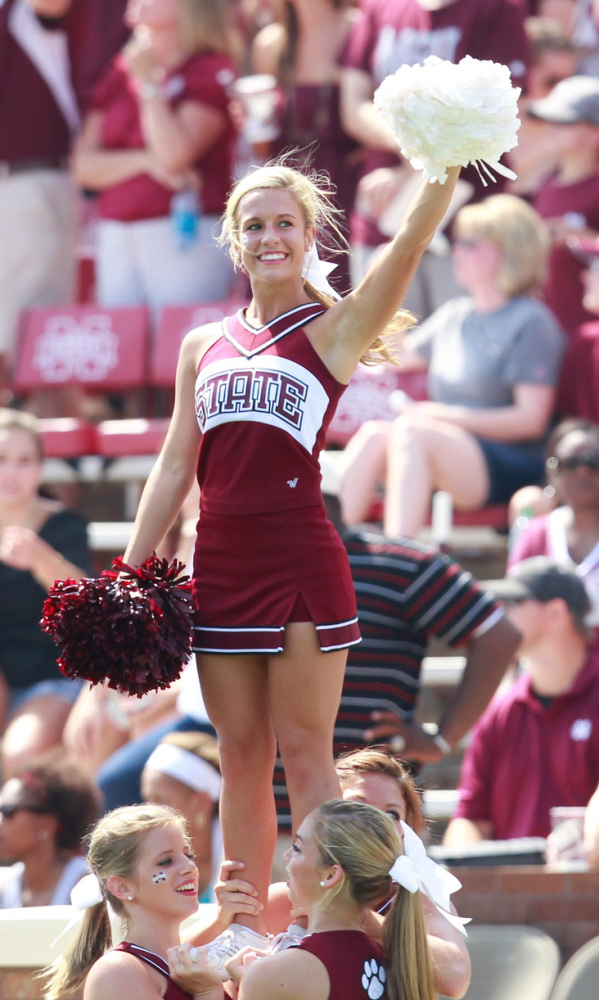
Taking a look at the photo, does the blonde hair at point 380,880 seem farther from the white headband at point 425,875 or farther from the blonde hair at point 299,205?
the blonde hair at point 299,205

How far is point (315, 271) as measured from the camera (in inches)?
123

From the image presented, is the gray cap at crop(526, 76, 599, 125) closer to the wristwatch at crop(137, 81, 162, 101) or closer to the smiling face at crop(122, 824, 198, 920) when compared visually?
the wristwatch at crop(137, 81, 162, 101)

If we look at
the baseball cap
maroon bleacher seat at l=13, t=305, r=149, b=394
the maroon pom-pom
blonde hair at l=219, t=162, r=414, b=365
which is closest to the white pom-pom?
blonde hair at l=219, t=162, r=414, b=365

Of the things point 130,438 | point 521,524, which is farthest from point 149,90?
point 521,524

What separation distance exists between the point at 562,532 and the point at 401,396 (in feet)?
4.04

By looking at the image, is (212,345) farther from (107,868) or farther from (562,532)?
(562,532)

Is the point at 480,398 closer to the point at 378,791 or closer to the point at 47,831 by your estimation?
the point at 47,831

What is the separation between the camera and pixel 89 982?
2.85 metres

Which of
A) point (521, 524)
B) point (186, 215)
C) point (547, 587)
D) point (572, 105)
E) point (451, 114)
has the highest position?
point (572, 105)

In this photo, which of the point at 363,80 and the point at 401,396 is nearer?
the point at 401,396

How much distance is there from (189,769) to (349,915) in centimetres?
185

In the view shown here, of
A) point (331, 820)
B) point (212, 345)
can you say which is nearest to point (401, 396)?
point (212, 345)

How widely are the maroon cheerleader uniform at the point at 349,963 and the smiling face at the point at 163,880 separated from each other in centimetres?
32

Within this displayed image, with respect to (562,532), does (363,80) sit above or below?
above
